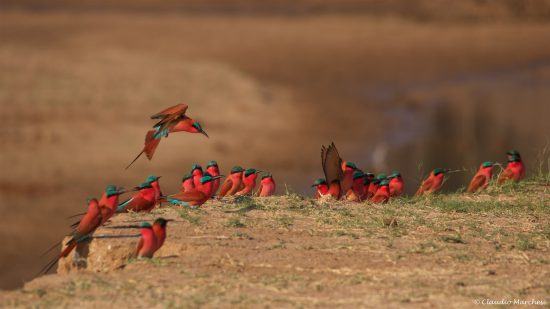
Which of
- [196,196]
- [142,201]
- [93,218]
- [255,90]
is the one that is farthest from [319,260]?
[255,90]

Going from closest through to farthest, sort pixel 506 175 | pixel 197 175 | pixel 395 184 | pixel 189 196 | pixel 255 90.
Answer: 1. pixel 189 196
2. pixel 197 175
3. pixel 395 184
4. pixel 506 175
5. pixel 255 90

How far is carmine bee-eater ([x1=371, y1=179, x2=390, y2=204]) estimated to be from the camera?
10.2 metres

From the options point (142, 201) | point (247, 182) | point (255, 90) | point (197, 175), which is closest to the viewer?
point (142, 201)

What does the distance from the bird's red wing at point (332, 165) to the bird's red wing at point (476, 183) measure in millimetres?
1348

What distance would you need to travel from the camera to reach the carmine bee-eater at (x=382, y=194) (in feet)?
33.5

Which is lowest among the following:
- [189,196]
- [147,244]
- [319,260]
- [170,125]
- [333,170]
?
[319,260]

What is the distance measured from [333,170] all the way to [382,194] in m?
0.45

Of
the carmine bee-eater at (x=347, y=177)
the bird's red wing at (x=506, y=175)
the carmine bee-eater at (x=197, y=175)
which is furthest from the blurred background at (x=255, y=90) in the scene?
the bird's red wing at (x=506, y=175)

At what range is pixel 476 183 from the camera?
10.9 m

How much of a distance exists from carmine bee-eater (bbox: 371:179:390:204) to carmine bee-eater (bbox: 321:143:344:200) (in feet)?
0.98

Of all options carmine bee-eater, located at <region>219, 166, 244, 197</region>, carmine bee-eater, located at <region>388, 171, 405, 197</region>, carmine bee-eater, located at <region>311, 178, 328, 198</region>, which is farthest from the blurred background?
carmine bee-eater, located at <region>388, 171, 405, 197</region>

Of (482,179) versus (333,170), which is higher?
(333,170)

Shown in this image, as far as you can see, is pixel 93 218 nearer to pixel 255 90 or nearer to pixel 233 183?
pixel 233 183

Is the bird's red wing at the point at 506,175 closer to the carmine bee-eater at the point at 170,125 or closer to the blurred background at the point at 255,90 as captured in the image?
the carmine bee-eater at the point at 170,125
